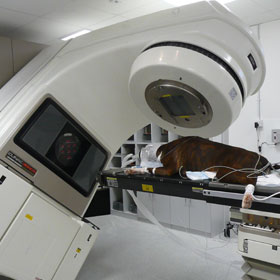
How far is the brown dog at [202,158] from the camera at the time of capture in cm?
167

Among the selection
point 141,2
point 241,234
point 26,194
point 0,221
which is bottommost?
point 0,221

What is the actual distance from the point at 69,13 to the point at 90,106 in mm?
1180

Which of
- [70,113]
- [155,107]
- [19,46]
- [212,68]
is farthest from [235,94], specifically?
[19,46]

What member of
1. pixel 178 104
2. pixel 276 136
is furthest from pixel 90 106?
pixel 276 136

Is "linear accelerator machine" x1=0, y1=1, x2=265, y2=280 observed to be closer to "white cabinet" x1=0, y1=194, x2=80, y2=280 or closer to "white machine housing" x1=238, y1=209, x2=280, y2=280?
"white cabinet" x1=0, y1=194, x2=80, y2=280

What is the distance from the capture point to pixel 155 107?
1.19m

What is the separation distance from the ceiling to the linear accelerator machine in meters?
0.65

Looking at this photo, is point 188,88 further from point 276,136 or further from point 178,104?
point 276,136

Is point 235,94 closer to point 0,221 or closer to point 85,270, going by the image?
point 0,221

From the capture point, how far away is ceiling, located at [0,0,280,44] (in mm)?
2199

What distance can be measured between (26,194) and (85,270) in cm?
157

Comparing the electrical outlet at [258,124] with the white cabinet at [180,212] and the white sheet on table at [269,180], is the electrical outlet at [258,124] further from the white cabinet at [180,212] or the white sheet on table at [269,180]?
the white sheet on table at [269,180]

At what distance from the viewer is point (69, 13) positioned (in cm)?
237

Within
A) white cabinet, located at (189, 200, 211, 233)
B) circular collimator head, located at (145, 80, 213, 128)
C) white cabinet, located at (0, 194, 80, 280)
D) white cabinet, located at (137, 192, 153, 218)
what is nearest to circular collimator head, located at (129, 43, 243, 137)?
circular collimator head, located at (145, 80, 213, 128)
